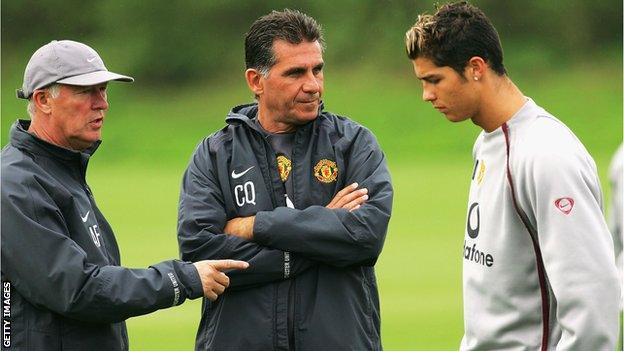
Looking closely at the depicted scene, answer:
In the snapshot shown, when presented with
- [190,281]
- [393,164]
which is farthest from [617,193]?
[393,164]

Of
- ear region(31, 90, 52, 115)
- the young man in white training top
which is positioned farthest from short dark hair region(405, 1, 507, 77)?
ear region(31, 90, 52, 115)

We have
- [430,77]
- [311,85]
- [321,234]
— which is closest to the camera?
[430,77]

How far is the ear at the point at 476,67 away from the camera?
4.41 metres

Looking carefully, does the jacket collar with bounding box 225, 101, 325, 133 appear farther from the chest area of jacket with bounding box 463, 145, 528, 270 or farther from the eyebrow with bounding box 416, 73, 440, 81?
the chest area of jacket with bounding box 463, 145, 528, 270

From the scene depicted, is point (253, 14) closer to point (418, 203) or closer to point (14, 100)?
point (14, 100)

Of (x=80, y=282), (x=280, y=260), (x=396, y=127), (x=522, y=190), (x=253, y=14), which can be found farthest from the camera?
(x=253, y=14)

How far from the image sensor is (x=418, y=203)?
18.3m

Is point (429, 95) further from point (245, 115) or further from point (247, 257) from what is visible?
point (245, 115)

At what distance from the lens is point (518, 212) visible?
13.7 feet

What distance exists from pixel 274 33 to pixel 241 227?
2.74ft

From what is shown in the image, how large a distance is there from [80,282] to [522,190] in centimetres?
159

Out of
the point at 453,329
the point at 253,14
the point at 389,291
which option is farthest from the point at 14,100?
the point at 453,329

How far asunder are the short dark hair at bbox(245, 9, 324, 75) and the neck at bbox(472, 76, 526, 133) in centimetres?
126

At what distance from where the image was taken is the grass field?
37.5 ft
